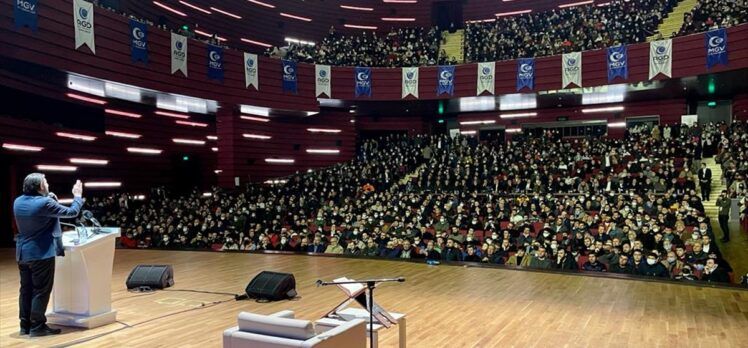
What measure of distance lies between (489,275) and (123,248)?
25.3 ft

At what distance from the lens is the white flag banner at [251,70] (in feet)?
51.2

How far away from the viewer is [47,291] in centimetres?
409

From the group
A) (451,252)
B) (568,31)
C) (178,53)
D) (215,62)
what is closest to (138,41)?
(178,53)

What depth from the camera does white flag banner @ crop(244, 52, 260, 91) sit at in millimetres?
15591

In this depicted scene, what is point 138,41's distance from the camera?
12.3m

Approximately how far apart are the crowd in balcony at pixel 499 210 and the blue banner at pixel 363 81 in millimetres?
2667

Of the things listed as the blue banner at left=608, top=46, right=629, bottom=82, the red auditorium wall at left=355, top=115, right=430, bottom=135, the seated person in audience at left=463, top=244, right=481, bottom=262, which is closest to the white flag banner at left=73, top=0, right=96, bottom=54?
the seated person in audience at left=463, top=244, right=481, bottom=262

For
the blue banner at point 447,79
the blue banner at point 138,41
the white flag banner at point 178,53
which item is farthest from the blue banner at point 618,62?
the blue banner at point 138,41

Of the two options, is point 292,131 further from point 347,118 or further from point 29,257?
point 29,257

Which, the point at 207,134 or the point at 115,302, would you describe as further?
the point at 207,134

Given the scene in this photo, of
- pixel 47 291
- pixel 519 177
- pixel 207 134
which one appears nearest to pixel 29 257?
pixel 47 291

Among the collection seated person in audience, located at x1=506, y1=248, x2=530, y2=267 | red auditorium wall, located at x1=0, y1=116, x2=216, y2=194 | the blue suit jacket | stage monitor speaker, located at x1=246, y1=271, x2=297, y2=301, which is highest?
red auditorium wall, located at x1=0, y1=116, x2=216, y2=194

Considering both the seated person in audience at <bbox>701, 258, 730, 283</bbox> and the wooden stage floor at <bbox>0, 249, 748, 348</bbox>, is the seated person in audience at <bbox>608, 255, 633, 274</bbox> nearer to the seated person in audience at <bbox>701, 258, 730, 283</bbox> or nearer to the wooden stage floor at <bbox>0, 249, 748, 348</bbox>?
the wooden stage floor at <bbox>0, 249, 748, 348</bbox>

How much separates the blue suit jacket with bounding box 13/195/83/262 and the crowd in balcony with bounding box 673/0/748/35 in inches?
616
